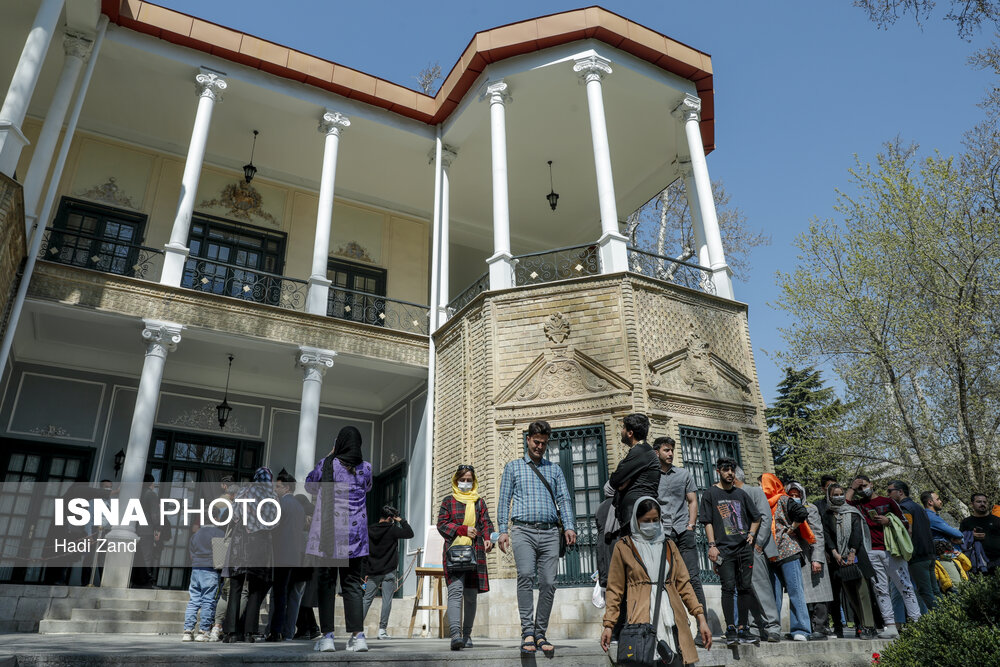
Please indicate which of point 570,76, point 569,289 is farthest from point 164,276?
point 570,76

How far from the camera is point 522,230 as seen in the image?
17.4 metres

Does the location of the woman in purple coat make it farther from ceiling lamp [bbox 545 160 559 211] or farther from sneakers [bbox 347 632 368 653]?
ceiling lamp [bbox 545 160 559 211]

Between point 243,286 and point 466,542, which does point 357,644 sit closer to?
point 466,542

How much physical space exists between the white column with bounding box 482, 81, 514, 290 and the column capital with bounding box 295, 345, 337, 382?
317cm

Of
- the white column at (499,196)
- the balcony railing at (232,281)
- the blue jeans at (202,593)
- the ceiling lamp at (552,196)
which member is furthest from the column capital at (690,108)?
the blue jeans at (202,593)

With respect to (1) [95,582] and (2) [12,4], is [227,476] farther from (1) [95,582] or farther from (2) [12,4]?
(2) [12,4]

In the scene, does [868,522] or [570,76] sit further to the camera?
[570,76]

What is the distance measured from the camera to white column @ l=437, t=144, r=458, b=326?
12875mm

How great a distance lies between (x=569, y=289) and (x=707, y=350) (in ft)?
7.75

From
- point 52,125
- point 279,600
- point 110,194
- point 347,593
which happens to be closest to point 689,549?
point 347,593

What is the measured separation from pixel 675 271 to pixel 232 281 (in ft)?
26.6

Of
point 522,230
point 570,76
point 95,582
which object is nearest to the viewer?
point 95,582

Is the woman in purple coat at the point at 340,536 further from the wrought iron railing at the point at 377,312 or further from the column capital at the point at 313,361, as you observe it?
the wrought iron railing at the point at 377,312

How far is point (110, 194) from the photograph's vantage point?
13.0 m
